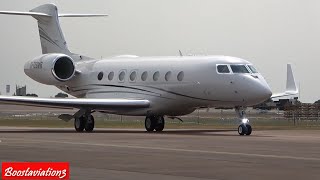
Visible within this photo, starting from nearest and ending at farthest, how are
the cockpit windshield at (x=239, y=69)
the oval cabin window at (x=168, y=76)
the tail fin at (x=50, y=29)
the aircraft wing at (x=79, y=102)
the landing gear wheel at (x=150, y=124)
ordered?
the cockpit windshield at (x=239, y=69) → the aircraft wing at (x=79, y=102) → the oval cabin window at (x=168, y=76) → the landing gear wheel at (x=150, y=124) → the tail fin at (x=50, y=29)

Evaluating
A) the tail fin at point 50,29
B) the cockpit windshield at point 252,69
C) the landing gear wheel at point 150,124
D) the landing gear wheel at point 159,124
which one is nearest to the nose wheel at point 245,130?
the cockpit windshield at point 252,69

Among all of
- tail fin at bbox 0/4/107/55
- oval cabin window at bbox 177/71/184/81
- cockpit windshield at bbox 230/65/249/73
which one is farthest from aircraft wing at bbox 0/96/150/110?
tail fin at bbox 0/4/107/55

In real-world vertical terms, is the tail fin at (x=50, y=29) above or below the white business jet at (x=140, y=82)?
above

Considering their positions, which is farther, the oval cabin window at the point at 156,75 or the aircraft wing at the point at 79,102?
the oval cabin window at the point at 156,75

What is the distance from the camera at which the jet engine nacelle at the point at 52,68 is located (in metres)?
43.5

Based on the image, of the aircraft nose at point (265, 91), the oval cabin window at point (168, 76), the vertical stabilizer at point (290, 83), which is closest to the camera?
the aircraft nose at point (265, 91)

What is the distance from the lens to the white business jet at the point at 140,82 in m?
37.8

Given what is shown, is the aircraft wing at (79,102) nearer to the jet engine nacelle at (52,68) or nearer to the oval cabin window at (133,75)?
the oval cabin window at (133,75)

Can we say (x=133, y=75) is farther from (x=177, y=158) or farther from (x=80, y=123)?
(x=177, y=158)

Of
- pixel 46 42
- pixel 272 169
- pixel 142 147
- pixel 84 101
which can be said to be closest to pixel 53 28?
pixel 46 42

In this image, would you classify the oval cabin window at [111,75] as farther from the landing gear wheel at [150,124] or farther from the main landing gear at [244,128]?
the main landing gear at [244,128]

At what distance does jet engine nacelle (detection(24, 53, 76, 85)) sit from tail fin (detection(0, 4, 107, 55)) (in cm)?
333

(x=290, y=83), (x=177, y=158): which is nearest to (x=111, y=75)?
(x=290, y=83)

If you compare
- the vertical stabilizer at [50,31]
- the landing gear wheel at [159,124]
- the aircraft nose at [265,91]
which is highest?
the vertical stabilizer at [50,31]
